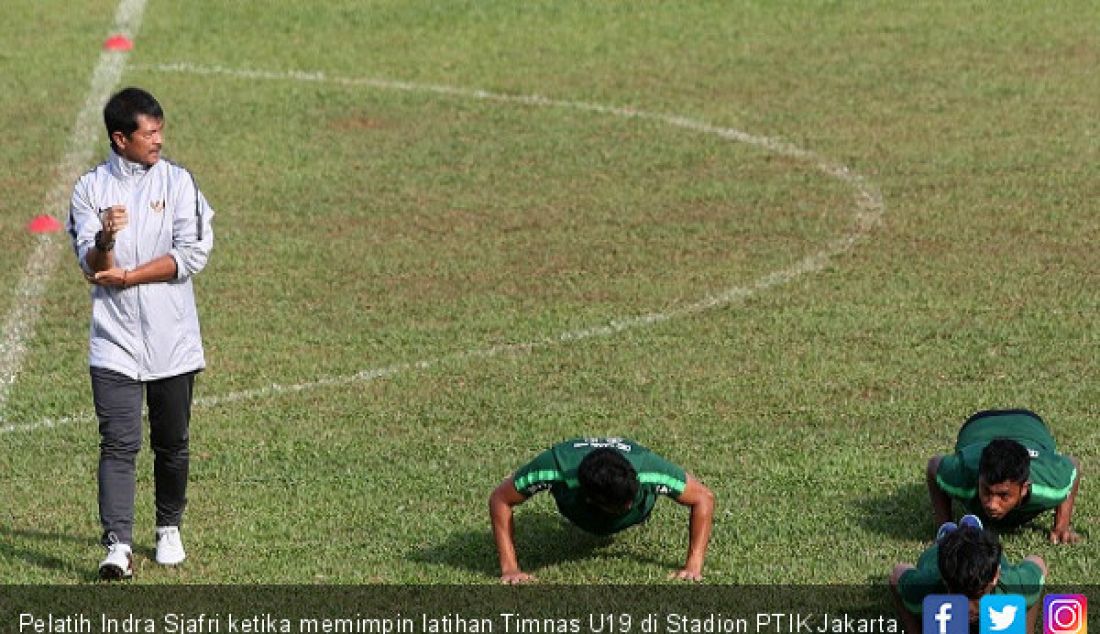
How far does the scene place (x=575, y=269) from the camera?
1576cm

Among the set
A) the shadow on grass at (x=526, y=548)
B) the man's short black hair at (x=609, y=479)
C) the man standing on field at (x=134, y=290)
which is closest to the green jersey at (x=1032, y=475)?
the man's short black hair at (x=609, y=479)

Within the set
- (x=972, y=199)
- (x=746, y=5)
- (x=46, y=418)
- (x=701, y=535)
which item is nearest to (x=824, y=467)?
(x=701, y=535)

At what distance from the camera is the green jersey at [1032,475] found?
33.2ft

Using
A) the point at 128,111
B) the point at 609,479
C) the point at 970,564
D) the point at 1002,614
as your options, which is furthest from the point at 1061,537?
the point at 128,111

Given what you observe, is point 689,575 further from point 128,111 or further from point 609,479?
point 128,111

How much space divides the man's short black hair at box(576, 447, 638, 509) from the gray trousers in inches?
77.0

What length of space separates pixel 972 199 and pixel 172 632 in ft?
31.8

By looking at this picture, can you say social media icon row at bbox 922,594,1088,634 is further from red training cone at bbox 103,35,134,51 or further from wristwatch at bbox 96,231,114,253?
red training cone at bbox 103,35,134,51

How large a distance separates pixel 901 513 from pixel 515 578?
7.21 feet

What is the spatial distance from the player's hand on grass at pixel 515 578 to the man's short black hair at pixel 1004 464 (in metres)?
2.20

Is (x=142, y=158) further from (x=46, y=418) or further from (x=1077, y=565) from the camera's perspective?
(x=1077, y=565)

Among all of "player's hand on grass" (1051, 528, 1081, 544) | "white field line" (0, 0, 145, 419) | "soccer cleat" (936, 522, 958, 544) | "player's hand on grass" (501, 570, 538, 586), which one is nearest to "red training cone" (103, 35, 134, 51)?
"white field line" (0, 0, 145, 419)

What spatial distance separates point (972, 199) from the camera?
17281 mm

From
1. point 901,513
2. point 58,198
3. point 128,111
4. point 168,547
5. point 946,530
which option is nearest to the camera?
point 946,530
